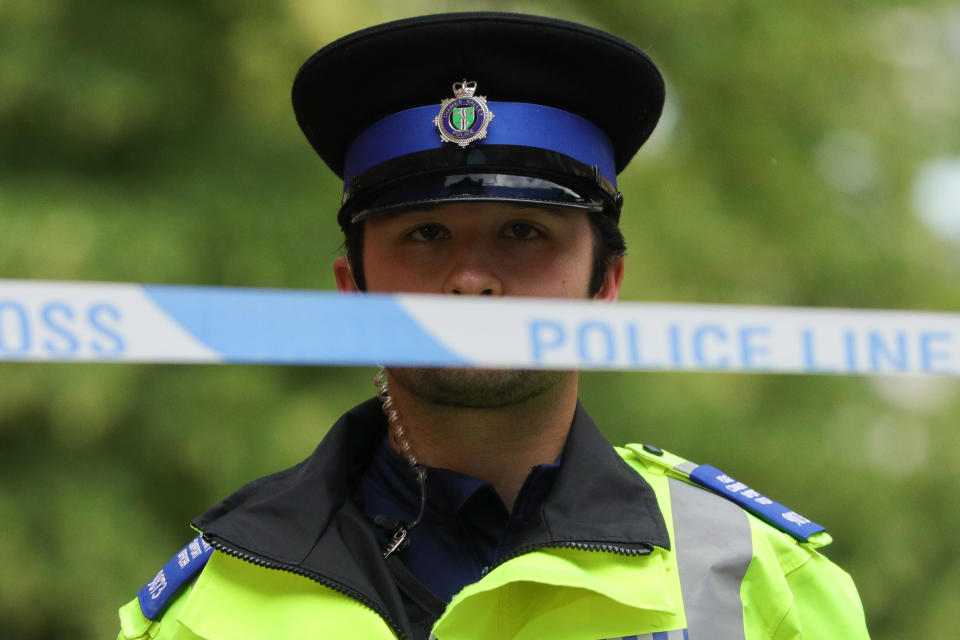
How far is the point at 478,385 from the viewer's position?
4.85 ft

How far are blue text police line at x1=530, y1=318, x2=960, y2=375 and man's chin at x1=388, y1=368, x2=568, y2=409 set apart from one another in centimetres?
35

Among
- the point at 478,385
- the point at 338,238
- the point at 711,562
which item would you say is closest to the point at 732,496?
the point at 711,562

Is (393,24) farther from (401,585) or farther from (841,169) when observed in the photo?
(841,169)

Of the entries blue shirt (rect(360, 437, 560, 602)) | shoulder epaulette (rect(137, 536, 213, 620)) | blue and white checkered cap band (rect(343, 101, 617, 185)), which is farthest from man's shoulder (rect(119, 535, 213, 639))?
blue and white checkered cap band (rect(343, 101, 617, 185))

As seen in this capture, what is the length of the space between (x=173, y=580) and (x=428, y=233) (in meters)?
0.71

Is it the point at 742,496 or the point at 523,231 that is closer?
the point at 523,231

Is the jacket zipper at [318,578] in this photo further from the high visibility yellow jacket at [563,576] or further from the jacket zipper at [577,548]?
the jacket zipper at [577,548]

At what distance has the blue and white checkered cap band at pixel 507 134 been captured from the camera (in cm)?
160

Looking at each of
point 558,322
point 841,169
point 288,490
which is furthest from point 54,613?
point 841,169

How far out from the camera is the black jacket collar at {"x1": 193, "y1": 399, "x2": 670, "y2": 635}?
4.66 ft

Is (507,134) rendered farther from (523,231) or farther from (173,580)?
(173,580)

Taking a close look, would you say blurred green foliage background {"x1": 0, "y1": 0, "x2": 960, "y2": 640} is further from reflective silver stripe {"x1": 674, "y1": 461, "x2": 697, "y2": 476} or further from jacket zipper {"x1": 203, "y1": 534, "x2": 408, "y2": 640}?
jacket zipper {"x1": 203, "y1": 534, "x2": 408, "y2": 640}

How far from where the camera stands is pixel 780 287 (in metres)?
4.21

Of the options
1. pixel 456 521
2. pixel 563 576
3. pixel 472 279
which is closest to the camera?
pixel 563 576
